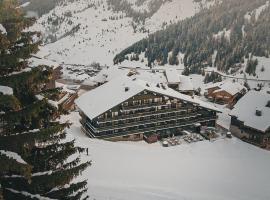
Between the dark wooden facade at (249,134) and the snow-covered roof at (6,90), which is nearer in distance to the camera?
the snow-covered roof at (6,90)

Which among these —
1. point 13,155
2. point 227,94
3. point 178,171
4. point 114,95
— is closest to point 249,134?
point 178,171

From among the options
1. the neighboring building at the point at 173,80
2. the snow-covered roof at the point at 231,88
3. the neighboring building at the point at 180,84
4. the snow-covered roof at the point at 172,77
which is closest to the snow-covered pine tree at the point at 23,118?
the neighboring building at the point at 180,84

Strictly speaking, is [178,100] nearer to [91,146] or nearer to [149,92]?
[149,92]

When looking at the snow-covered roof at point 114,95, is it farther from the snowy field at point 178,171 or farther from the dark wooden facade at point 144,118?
the snowy field at point 178,171

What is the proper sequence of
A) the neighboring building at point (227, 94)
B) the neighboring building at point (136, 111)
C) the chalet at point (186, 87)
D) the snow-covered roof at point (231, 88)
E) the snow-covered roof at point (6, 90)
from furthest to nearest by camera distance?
the snow-covered roof at point (231, 88) < the neighboring building at point (227, 94) < the chalet at point (186, 87) < the neighboring building at point (136, 111) < the snow-covered roof at point (6, 90)

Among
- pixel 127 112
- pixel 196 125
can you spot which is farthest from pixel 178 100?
pixel 127 112

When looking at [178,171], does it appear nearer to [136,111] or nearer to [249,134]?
[136,111]

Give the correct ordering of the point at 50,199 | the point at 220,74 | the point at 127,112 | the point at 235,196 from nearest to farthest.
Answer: the point at 50,199 < the point at 235,196 < the point at 127,112 < the point at 220,74
